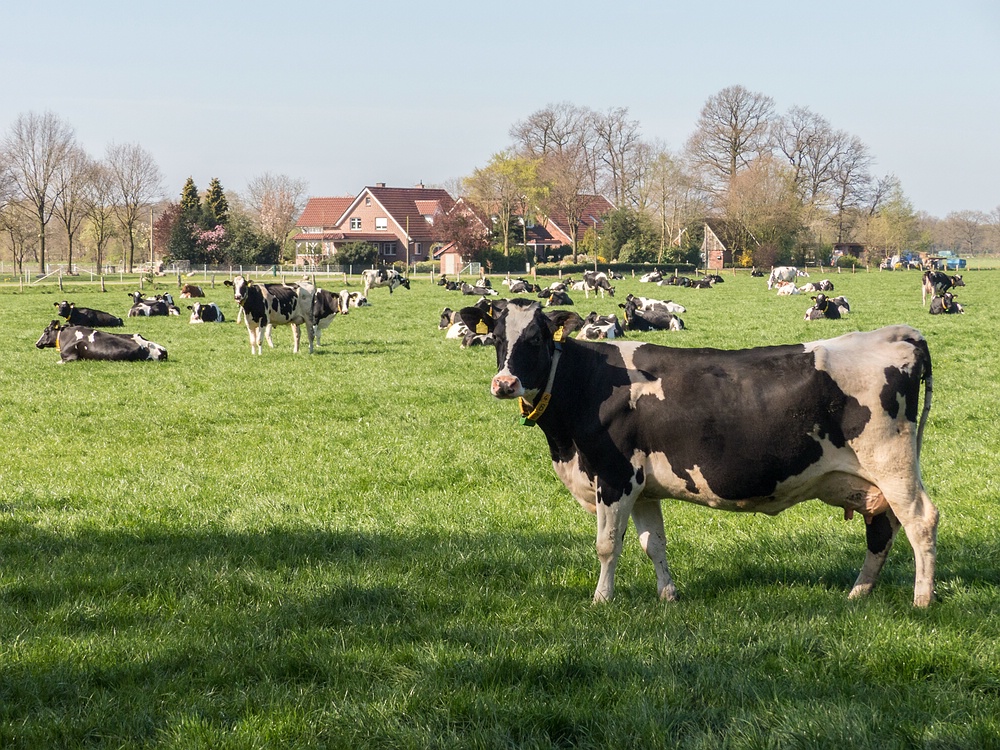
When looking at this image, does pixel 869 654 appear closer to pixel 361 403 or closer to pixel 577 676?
pixel 577 676

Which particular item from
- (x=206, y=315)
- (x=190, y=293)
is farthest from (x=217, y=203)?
(x=206, y=315)

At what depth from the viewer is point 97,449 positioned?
12055mm

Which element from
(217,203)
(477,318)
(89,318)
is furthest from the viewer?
(217,203)

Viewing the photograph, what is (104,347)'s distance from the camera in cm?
2136

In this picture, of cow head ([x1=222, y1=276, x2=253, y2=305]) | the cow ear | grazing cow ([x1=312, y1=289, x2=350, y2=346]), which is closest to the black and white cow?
grazing cow ([x1=312, y1=289, x2=350, y2=346])

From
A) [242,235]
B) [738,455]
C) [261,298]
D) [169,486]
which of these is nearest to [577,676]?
[738,455]

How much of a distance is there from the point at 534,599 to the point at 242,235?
8730cm

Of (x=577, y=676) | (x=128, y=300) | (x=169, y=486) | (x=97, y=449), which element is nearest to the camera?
(x=577, y=676)

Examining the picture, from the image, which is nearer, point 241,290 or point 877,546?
point 877,546

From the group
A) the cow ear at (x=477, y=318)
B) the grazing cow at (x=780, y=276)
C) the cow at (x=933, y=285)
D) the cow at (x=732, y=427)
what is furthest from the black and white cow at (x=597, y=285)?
the cow at (x=732, y=427)

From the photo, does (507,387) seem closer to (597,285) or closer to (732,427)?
(732,427)

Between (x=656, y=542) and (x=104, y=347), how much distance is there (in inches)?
706

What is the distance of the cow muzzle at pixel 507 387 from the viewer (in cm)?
609

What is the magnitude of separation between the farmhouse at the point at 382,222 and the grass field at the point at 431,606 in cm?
9446
